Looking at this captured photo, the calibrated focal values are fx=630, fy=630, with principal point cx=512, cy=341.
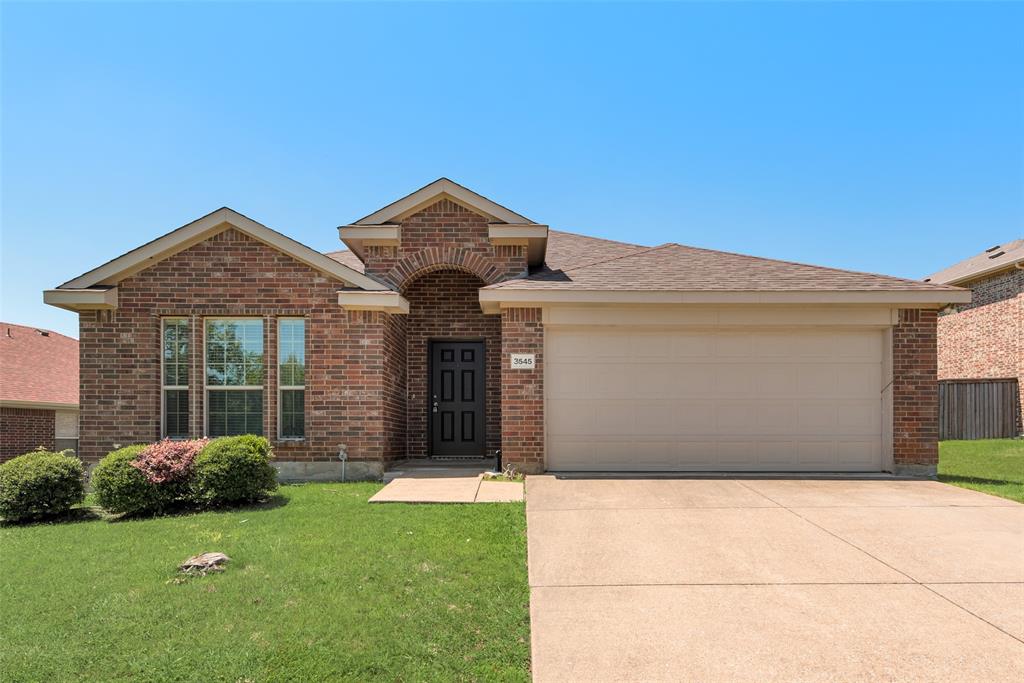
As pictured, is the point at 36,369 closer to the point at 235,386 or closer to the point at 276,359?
the point at 235,386

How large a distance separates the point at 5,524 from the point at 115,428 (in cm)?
241

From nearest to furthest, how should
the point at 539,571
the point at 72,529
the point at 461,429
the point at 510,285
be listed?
1. the point at 539,571
2. the point at 72,529
3. the point at 510,285
4. the point at 461,429

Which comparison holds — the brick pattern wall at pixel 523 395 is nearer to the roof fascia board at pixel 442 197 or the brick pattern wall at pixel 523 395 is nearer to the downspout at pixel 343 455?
the roof fascia board at pixel 442 197

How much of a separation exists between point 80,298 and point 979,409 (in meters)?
23.3

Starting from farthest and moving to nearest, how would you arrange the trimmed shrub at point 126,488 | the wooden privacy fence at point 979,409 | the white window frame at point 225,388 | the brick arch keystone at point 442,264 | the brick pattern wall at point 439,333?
the wooden privacy fence at point 979,409 → the brick pattern wall at point 439,333 → the brick arch keystone at point 442,264 → the white window frame at point 225,388 → the trimmed shrub at point 126,488

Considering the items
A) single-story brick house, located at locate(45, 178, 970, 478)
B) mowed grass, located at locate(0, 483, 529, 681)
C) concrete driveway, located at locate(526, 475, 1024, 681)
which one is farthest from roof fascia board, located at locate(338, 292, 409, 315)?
concrete driveway, located at locate(526, 475, 1024, 681)

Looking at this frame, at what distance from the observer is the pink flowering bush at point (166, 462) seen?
26.9ft

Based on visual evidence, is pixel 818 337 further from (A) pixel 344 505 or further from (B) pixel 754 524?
(A) pixel 344 505

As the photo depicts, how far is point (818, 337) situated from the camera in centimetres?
1059

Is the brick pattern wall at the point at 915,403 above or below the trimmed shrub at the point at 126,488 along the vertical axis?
above

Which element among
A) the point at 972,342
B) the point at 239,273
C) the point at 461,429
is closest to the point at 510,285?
the point at 461,429

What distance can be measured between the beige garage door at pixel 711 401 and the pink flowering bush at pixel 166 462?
211 inches

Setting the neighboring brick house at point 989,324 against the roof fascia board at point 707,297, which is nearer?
the roof fascia board at point 707,297

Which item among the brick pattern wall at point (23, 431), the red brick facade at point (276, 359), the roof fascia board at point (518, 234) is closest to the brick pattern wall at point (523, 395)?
the red brick facade at point (276, 359)
